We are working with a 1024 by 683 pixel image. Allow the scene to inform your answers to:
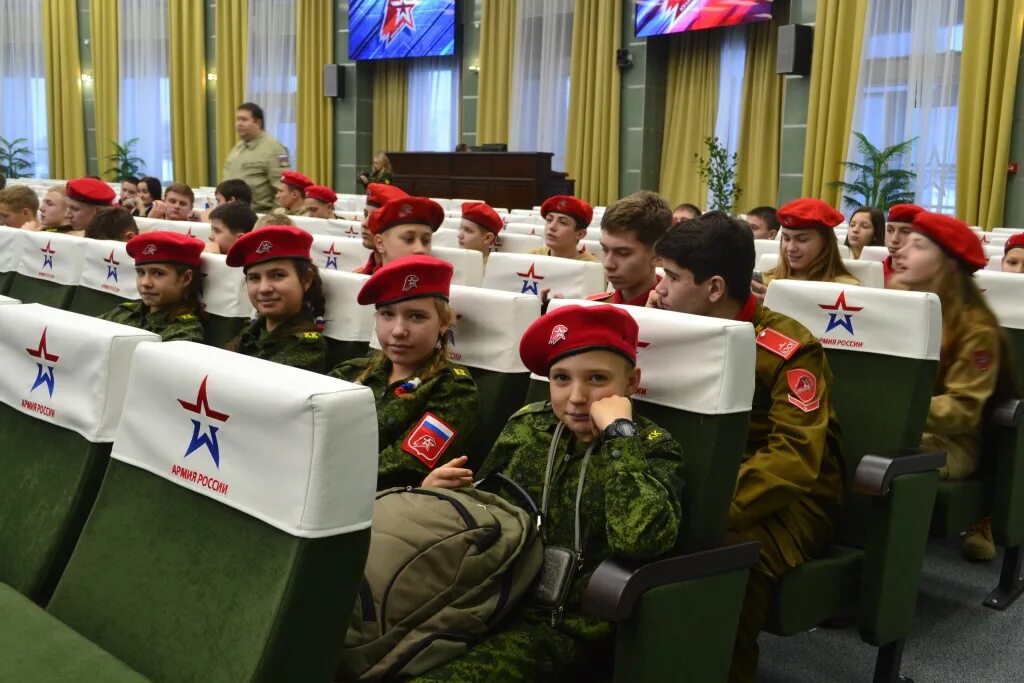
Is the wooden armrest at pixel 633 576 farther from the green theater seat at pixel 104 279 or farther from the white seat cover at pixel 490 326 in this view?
the green theater seat at pixel 104 279

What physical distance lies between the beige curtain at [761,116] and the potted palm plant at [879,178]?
111 centimetres

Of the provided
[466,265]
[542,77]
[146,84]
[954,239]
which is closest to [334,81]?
[542,77]

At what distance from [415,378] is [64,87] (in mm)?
16231

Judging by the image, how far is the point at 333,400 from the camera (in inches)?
46.3

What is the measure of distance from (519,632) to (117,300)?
8.12 feet

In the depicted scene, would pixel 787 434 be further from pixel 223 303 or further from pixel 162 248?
pixel 162 248

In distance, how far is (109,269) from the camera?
3680mm

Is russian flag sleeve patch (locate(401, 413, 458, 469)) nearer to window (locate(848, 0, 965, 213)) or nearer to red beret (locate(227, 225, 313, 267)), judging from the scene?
red beret (locate(227, 225, 313, 267))

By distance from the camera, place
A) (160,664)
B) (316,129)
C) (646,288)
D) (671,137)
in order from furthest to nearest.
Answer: (316,129), (671,137), (646,288), (160,664)

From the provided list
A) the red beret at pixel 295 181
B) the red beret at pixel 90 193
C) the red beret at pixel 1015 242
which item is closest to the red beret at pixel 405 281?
the red beret at pixel 1015 242

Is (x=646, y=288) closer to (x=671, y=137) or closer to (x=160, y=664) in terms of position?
(x=160, y=664)

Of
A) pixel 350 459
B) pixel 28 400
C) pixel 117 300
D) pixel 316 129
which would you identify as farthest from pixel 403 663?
pixel 316 129

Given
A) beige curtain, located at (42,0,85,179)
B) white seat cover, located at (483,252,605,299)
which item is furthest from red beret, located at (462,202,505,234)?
beige curtain, located at (42,0,85,179)

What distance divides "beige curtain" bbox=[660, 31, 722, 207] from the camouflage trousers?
9.57m
